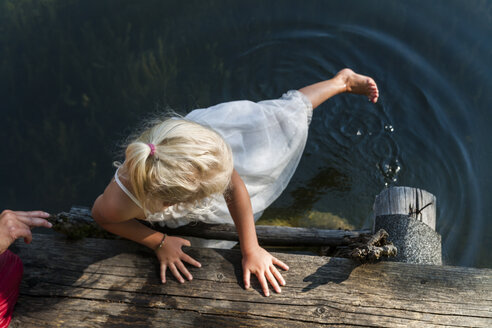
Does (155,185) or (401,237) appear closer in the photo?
(155,185)

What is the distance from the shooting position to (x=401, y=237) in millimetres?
3020

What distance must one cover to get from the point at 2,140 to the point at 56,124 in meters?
0.62

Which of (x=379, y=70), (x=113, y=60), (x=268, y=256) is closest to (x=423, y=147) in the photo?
(x=379, y=70)

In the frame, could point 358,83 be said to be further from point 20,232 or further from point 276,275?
point 20,232

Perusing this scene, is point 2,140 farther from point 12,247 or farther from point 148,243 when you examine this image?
point 148,243

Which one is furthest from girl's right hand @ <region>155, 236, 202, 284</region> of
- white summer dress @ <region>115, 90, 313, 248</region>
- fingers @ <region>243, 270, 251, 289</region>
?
white summer dress @ <region>115, 90, 313, 248</region>

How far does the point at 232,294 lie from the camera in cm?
252

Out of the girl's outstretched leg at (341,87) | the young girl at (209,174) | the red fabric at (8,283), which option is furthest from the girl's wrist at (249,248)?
the girl's outstretched leg at (341,87)

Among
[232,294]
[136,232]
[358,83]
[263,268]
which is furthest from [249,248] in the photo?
[358,83]

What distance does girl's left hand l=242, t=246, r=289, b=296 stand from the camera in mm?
2551

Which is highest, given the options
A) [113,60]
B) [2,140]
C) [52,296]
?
[113,60]

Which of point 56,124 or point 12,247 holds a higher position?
point 56,124

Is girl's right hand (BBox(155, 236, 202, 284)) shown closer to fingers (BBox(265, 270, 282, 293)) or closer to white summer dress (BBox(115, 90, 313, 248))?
fingers (BBox(265, 270, 282, 293))

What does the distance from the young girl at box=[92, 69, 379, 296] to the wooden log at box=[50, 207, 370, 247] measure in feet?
0.35
